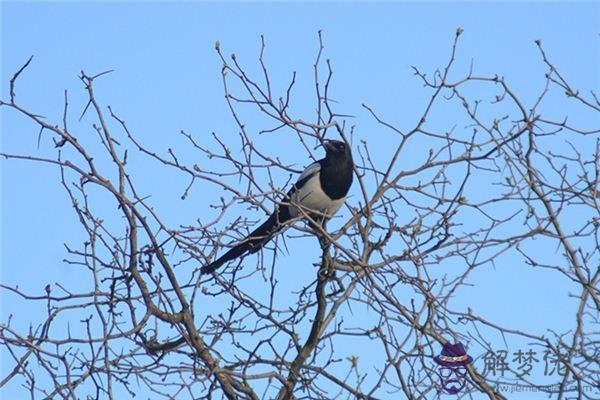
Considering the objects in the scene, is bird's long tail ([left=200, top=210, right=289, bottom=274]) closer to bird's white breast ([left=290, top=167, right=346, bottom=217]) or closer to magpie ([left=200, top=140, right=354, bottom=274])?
magpie ([left=200, top=140, right=354, bottom=274])

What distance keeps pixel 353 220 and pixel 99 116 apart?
1143mm

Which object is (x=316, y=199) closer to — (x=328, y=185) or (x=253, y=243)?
(x=328, y=185)

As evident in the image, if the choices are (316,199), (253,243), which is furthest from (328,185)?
(253,243)

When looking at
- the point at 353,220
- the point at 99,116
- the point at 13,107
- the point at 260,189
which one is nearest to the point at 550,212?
the point at 353,220

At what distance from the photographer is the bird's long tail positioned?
3316 millimetres

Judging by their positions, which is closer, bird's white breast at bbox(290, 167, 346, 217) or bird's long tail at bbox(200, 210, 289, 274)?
bird's long tail at bbox(200, 210, 289, 274)

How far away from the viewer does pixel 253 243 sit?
14.7 feet

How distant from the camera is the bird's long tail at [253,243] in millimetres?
3316

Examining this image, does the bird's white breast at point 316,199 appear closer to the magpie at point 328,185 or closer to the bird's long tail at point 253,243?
the magpie at point 328,185

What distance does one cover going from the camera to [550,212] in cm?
340

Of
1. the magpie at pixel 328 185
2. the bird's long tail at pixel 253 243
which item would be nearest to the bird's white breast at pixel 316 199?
the magpie at pixel 328 185

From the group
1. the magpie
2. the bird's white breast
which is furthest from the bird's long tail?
the bird's white breast

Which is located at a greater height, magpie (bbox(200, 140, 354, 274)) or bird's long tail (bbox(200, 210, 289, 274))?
magpie (bbox(200, 140, 354, 274))

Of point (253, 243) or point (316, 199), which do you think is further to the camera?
point (316, 199)
